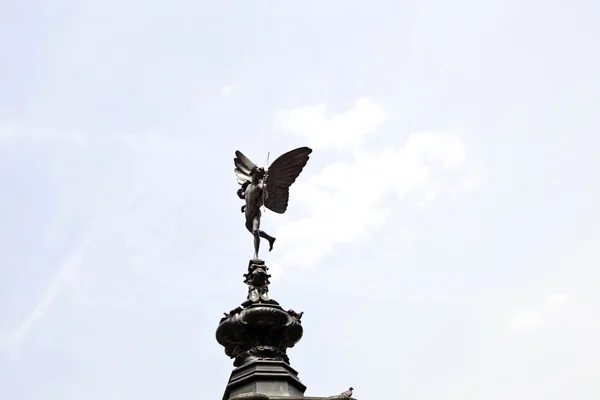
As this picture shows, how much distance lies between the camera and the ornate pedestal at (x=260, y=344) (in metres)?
12.8

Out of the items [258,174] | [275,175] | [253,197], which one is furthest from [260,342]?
[275,175]

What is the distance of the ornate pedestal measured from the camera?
41.9 feet

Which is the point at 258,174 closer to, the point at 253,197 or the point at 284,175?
the point at 253,197

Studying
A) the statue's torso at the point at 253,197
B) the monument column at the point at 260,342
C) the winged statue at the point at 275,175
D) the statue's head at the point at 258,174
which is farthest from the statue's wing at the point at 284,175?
the monument column at the point at 260,342

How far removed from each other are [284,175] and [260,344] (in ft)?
14.5

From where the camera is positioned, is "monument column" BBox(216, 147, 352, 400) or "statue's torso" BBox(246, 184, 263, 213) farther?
"statue's torso" BBox(246, 184, 263, 213)

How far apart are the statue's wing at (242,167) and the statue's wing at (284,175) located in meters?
0.47

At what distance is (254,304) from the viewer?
13.6 meters

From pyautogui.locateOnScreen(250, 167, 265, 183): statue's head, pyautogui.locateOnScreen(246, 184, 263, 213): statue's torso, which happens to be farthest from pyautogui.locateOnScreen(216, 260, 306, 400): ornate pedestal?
pyautogui.locateOnScreen(250, 167, 265, 183): statue's head

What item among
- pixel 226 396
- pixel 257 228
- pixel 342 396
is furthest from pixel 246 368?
pixel 257 228

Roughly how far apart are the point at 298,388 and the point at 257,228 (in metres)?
3.95

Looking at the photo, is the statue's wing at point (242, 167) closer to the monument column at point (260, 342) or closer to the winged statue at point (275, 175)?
the winged statue at point (275, 175)

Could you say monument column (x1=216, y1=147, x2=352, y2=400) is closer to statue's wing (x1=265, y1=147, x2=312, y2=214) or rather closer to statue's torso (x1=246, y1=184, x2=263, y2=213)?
statue's torso (x1=246, y1=184, x2=263, y2=213)

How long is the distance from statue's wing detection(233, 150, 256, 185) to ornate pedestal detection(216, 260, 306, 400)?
136 inches
